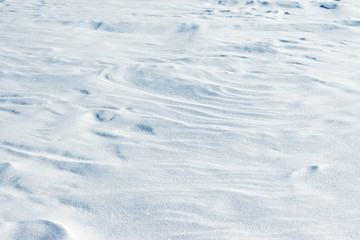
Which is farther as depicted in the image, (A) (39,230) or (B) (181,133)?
(B) (181,133)

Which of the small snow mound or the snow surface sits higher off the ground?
the small snow mound

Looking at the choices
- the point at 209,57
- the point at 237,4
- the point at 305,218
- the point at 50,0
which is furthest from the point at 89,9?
the point at 305,218

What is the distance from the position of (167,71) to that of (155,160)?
1.58m

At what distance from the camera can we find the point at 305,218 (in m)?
1.98

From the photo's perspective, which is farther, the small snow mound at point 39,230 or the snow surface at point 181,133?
the snow surface at point 181,133

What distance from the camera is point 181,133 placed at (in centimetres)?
281

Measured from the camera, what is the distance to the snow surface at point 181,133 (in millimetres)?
1994

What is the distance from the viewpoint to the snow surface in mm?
1994

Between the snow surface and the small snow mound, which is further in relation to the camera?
the snow surface

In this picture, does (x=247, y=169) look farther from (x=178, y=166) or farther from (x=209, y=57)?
(x=209, y=57)

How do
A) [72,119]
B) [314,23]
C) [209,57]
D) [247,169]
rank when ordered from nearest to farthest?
[247,169] < [72,119] < [209,57] < [314,23]

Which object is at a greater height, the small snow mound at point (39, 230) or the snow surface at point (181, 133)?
the small snow mound at point (39, 230)

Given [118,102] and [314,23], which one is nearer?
[118,102]

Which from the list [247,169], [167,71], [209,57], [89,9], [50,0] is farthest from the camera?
[50,0]
